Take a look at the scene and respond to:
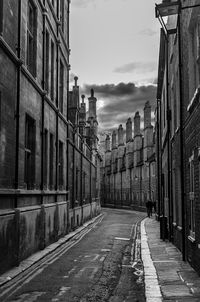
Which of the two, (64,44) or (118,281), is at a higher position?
(64,44)

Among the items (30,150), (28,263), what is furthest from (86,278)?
(30,150)

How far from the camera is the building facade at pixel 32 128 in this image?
457 inches

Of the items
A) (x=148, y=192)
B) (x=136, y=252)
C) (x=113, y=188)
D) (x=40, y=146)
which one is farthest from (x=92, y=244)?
(x=113, y=188)

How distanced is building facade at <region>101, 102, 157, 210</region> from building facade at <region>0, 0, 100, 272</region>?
30558 mm

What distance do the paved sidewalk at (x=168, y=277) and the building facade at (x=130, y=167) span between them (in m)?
37.8

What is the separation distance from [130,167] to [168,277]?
58286 mm

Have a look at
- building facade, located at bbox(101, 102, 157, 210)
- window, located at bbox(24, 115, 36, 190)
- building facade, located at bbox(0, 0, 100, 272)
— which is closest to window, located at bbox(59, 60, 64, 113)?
building facade, located at bbox(0, 0, 100, 272)

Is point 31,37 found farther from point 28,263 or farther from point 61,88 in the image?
point 28,263

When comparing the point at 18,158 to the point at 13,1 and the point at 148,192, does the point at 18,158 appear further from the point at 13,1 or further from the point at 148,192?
the point at 148,192

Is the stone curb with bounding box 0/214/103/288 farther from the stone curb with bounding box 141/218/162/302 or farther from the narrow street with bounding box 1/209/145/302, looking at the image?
the stone curb with bounding box 141/218/162/302

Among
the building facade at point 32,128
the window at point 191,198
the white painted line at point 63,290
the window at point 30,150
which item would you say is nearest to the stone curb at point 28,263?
the building facade at point 32,128

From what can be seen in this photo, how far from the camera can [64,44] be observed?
2383 centimetres

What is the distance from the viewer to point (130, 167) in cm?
6819

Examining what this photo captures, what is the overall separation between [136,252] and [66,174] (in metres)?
9.08
